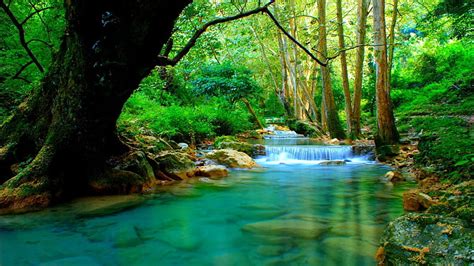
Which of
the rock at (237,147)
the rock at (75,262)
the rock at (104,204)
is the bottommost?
the rock at (75,262)

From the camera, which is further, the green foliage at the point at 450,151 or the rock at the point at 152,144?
the rock at the point at 152,144

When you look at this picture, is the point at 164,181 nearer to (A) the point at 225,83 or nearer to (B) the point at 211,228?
(B) the point at 211,228

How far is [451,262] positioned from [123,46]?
13.2 ft

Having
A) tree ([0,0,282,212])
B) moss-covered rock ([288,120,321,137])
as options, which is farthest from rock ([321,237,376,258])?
moss-covered rock ([288,120,321,137])

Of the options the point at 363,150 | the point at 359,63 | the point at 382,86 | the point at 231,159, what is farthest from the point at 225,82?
the point at 382,86

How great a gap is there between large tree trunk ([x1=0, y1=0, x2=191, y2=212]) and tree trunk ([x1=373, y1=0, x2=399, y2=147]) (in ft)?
23.8

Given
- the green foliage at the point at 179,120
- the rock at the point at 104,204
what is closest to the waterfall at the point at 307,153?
the green foliage at the point at 179,120

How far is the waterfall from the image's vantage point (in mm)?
11062

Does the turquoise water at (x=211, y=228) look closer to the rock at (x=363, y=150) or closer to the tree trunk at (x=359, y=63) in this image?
the rock at (x=363, y=150)

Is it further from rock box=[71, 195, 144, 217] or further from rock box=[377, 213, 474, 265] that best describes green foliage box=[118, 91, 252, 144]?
rock box=[377, 213, 474, 265]

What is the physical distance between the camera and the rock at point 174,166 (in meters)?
7.41

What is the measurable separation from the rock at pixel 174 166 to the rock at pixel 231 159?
181cm

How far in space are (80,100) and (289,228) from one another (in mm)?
3350

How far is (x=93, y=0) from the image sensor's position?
4078 mm
